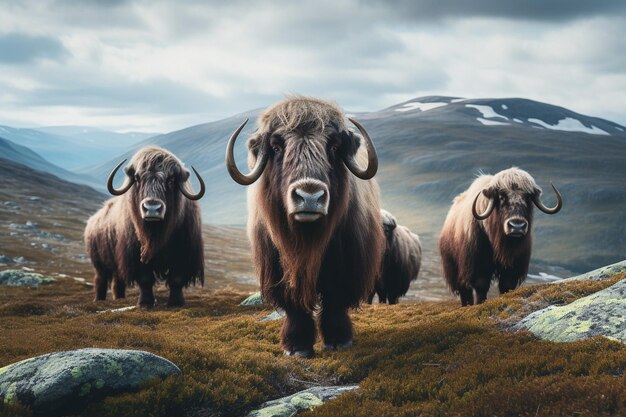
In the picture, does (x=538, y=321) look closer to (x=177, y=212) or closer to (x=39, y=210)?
(x=177, y=212)

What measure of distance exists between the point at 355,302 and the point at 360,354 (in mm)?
817

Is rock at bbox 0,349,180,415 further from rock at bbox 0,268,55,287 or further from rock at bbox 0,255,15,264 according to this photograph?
rock at bbox 0,255,15,264

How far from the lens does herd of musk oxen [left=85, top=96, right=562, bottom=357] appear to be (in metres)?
7.15

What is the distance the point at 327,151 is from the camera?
7.27 meters

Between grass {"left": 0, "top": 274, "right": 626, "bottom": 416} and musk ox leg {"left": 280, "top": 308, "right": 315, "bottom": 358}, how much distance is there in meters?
0.22

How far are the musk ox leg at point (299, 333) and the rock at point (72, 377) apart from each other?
226 cm

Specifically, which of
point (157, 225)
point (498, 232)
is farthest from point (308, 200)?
point (157, 225)

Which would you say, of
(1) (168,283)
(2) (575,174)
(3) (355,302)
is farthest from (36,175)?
(2) (575,174)

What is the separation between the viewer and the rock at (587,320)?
6.37 m

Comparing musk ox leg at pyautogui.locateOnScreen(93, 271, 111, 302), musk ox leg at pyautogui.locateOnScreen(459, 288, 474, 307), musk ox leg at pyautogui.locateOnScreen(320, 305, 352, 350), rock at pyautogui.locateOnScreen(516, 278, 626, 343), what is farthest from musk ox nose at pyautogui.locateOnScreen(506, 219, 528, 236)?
musk ox leg at pyautogui.locateOnScreen(93, 271, 111, 302)

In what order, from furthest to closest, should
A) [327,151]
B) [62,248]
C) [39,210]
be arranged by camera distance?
[39,210], [62,248], [327,151]

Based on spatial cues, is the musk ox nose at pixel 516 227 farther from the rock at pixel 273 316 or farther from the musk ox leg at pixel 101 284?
the musk ox leg at pixel 101 284

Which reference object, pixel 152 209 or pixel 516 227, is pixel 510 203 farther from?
pixel 152 209

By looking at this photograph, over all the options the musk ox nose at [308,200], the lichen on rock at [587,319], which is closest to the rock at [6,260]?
the musk ox nose at [308,200]
